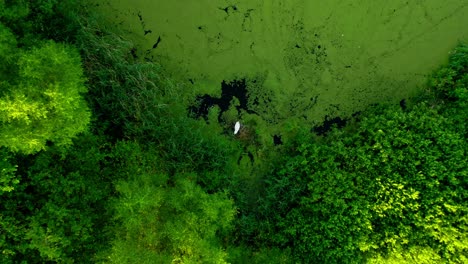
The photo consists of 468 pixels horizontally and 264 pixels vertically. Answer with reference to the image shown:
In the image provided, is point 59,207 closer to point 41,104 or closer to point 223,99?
point 41,104

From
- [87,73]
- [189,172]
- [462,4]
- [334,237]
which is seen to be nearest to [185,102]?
[189,172]

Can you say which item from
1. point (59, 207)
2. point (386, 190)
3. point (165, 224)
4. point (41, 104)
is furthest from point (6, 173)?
point (386, 190)

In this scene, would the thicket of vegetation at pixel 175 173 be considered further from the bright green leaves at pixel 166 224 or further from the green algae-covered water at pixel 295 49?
the green algae-covered water at pixel 295 49

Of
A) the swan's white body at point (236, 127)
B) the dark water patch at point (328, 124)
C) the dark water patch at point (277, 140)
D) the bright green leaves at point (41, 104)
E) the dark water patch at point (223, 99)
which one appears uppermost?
the dark water patch at point (223, 99)

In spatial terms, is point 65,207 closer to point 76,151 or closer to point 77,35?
point 76,151

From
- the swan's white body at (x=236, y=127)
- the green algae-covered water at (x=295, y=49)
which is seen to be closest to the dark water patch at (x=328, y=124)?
the green algae-covered water at (x=295, y=49)

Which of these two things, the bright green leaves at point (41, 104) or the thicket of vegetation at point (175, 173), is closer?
the bright green leaves at point (41, 104)

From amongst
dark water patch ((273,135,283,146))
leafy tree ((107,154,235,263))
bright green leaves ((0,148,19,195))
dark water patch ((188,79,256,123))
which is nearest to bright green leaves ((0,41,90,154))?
bright green leaves ((0,148,19,195))

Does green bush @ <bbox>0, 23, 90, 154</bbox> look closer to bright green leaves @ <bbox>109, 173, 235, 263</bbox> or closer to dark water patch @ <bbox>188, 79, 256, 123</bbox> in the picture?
bright green leaves @ <bbox>109, 173, 235, 263</bbox>
